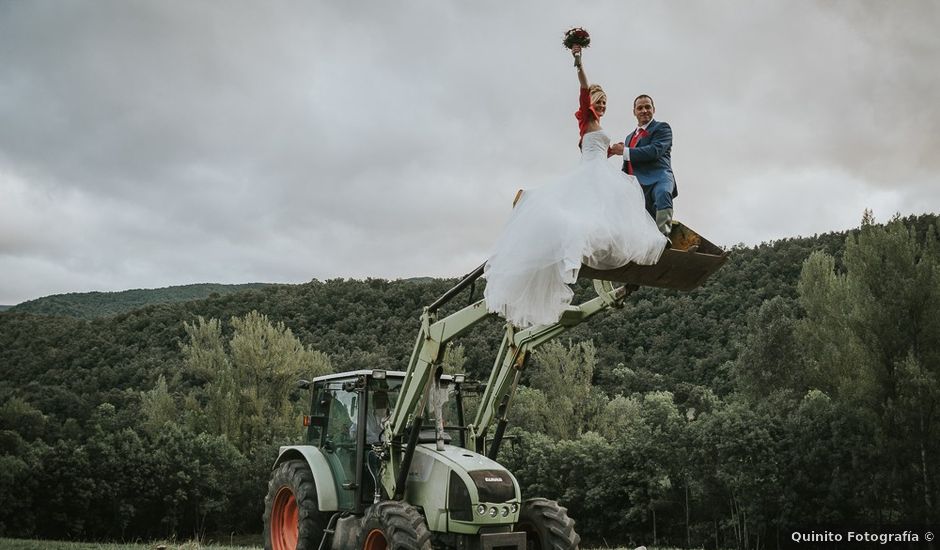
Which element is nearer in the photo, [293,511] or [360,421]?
[360,421]

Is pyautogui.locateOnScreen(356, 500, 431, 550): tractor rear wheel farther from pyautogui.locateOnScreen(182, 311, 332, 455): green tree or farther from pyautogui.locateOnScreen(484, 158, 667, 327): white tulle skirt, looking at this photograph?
pyautogui.locateOnScreen(182, 311, 332, 455): green tree

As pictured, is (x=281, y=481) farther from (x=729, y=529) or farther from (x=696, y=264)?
(x=729, y=529)

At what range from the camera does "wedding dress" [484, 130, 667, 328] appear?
16.3 feet

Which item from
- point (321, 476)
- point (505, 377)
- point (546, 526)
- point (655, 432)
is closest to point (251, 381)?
point (655, 432)

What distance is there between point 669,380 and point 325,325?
22442 mm

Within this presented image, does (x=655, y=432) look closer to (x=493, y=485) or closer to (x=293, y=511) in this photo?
(x=293, y=511)

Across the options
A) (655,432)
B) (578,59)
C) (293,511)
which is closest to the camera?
(578,59)

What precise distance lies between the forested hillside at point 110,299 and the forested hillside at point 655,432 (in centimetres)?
3203

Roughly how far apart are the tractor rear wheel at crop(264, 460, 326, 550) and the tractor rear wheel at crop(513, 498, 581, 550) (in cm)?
232

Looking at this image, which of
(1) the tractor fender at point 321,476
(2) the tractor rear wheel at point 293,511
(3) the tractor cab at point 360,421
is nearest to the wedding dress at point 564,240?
(3) the tractor cab at point 360,421

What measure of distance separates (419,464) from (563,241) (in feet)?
13.2

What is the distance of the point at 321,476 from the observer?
8656mm

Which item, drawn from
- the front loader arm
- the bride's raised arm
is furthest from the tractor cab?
the bride's raised arm

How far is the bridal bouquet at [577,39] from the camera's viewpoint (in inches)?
208
